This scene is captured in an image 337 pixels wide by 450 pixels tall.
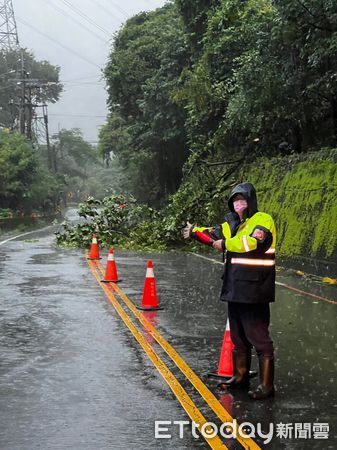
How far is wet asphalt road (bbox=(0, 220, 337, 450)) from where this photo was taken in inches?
210

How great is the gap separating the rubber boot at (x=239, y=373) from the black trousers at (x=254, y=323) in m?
0.16

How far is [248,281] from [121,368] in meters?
1.92

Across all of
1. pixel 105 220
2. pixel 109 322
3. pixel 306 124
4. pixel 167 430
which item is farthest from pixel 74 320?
pixel 105 220

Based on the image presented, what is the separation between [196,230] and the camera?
6672 mm

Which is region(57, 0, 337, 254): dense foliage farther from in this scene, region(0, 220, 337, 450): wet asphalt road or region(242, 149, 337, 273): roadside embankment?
region(0, 220, 337, 450): wet asphalt road

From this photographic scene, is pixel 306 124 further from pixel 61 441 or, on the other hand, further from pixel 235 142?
pixel 61 441

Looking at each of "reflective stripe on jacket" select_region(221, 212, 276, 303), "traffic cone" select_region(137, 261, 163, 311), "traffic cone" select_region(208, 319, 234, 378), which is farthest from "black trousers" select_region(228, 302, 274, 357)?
"traffic cone" select_region(137, 261, 163, 311)

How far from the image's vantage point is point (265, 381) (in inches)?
246

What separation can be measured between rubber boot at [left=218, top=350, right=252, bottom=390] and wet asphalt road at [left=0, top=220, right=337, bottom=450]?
0.58 feet

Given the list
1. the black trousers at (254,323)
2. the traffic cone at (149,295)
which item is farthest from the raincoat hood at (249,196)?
the traffic cone at (149,295)

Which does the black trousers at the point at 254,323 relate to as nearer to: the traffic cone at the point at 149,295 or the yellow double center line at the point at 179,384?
the yellow double center line at the point at 179,384

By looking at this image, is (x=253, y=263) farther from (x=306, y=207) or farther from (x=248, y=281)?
(x=306, y=207)

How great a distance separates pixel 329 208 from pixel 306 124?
8.81 m

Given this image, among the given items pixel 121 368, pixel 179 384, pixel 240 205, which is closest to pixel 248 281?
pixel 240 205
